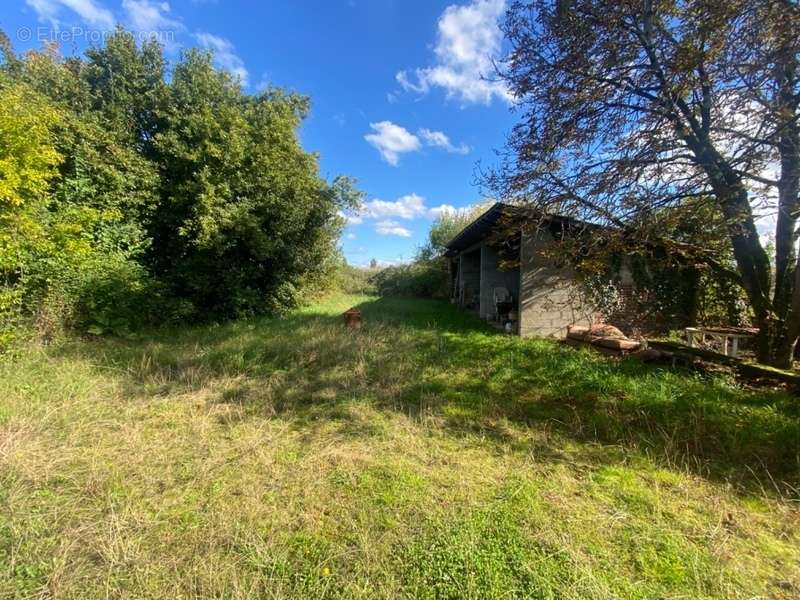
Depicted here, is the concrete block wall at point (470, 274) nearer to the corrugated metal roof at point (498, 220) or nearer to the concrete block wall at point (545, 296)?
the corrugated metal roof at point (498, 220)

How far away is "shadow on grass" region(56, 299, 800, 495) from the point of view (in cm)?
287

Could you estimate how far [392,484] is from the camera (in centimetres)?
233

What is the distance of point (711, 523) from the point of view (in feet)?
6.48

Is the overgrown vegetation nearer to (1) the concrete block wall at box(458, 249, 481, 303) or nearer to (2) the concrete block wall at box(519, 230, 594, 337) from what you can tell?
(1) the concrete block wall at box(458, 249, 481, 303)

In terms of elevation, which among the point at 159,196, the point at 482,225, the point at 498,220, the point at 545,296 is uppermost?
the point at 159,196

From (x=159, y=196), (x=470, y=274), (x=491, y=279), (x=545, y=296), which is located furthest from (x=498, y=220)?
(x=159, y=196)

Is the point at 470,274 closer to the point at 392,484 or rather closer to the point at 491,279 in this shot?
the point at 491,279

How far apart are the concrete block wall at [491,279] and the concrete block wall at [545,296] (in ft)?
7.15

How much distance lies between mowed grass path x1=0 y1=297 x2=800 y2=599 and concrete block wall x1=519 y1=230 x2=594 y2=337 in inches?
101

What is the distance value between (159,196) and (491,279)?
8.96m

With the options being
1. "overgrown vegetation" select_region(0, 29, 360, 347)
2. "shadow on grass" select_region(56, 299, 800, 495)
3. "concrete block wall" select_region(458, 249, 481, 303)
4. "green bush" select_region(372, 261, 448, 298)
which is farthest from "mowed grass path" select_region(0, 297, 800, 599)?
"green bush" select_region(372, 261, 448, 298)

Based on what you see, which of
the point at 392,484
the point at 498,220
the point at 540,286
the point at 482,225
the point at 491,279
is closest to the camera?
the point at 392,484

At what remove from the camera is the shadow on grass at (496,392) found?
9.40 feet

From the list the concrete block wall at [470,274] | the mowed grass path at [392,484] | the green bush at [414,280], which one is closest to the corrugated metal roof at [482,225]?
the concrete block wall at [470,274]
